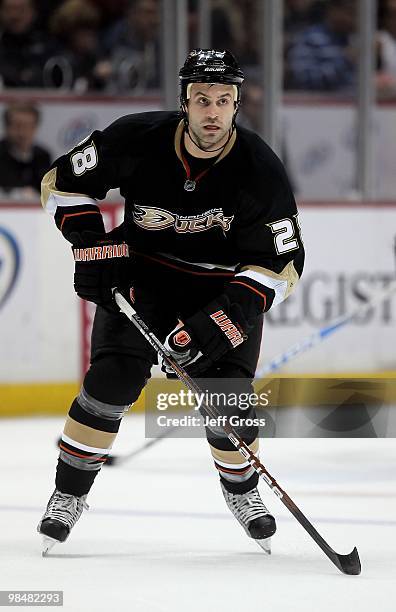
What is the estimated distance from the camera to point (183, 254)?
109 inches

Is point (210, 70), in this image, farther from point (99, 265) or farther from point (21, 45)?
point (21, 45)

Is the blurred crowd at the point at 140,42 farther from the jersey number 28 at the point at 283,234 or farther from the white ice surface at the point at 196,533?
the jersey number 28 at the point at 283,234

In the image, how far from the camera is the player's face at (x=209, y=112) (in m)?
2.62

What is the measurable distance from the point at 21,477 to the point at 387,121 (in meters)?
2.78

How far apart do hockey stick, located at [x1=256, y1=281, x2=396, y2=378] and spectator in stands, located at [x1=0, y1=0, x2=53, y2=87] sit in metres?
1.66

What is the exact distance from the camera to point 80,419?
107 inches

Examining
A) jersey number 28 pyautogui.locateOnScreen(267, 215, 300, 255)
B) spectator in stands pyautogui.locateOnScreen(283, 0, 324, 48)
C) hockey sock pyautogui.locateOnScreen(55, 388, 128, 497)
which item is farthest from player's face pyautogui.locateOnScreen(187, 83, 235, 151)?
spectator in stands pyautogui.locateOnScreen(283, 0, 324, 48)

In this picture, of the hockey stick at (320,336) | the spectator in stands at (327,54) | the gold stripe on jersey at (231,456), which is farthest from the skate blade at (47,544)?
the spectator in stands at (327,54)

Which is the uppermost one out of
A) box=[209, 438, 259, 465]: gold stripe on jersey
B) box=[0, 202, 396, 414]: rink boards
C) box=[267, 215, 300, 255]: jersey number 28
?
box=[267, 215, 300, 255]: jersey number 28

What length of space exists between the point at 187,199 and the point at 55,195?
30cm

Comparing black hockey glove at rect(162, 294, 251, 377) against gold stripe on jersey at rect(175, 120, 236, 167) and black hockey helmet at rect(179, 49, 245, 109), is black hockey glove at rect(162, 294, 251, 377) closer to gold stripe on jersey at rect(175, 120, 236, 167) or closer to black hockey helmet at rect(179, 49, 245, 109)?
gold stripe on jersey at rect(175, 120, 236, 167)

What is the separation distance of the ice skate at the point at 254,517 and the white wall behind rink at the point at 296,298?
2.11m

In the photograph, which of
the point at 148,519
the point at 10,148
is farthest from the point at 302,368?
the point at 148,519

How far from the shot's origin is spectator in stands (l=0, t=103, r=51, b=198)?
520 cm
